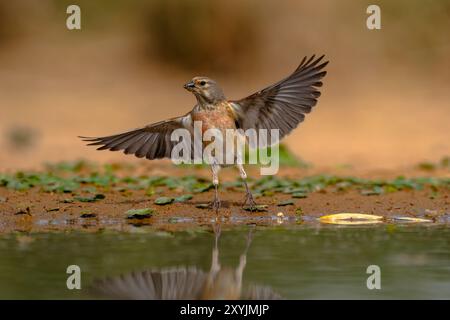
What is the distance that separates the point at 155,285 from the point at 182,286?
0.18 metres

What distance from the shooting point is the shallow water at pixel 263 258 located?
6.35m

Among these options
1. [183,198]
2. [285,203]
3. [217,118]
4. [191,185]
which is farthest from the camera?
[191,185]

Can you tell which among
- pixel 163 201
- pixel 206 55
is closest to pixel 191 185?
pixel 163 201

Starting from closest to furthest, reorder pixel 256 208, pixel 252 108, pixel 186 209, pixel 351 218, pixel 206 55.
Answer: pixel 252 108 → pixel 351 218 → pixel 256 208 → pixel 186 209 → pixel 206 55

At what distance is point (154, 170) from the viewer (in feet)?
44.6

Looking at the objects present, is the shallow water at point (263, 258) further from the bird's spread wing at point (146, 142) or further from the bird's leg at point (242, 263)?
the bird's spread wing at point (146, 142)

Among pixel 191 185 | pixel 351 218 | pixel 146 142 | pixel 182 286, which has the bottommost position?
pixel 182 286

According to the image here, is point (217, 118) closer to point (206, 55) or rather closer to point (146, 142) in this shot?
point (146, 142)

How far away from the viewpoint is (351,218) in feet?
31.5

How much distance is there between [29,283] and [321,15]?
1347cm

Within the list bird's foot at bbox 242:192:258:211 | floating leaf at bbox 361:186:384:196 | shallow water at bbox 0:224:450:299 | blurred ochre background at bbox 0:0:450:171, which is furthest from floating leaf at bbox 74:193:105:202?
blurred ochre background at bbox 0:0:450:171

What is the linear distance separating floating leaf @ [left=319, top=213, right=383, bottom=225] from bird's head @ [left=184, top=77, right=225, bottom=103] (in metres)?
1.63

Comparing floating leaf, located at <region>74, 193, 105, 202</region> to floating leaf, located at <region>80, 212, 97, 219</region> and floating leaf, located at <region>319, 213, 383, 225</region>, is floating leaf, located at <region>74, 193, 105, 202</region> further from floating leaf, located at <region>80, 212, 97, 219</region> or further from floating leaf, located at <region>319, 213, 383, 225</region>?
floating leaf, located at <region>319, 213, 383, 225</region>

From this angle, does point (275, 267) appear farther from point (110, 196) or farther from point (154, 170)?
point (154, 170)
